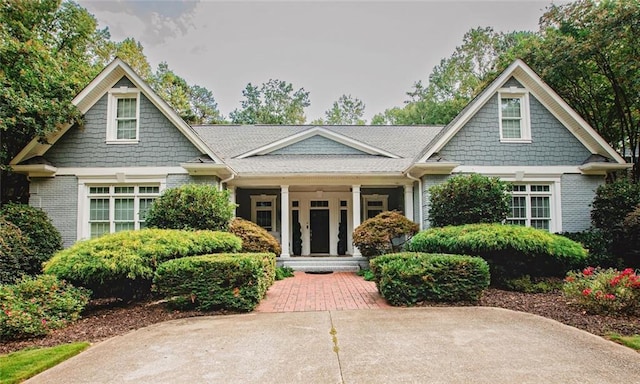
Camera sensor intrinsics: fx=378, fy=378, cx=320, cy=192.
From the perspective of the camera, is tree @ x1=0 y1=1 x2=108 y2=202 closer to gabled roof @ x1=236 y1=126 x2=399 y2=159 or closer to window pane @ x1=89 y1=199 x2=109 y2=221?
window pane @ x1=89 y1=199 x2=109 y2=221

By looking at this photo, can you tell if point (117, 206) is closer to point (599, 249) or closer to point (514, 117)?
point (514, 117)

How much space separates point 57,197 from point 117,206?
5.78ft

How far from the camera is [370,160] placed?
14422 millimetres

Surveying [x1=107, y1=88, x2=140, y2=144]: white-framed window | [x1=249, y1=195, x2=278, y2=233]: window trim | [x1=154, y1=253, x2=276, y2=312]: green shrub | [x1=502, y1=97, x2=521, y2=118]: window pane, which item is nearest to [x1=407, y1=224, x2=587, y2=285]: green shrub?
[x1=154, y1=253, x2=276, y2=312]: green shrub

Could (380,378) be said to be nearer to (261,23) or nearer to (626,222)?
(626,222)

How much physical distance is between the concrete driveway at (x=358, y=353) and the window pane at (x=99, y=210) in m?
7.18

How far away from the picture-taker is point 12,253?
8844 mm

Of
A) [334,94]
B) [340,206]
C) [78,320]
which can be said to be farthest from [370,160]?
[334,94]

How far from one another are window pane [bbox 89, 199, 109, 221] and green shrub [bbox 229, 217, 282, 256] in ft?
13.3

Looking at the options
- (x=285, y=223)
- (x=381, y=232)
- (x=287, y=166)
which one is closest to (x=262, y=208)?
(x=285, y=223)

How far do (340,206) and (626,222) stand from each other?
30.0ft

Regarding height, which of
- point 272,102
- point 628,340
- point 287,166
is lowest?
point 628,340

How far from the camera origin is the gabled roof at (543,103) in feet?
38.6

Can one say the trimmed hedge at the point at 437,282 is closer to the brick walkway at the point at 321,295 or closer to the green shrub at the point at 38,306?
the brick walkway at the point at 321,295
